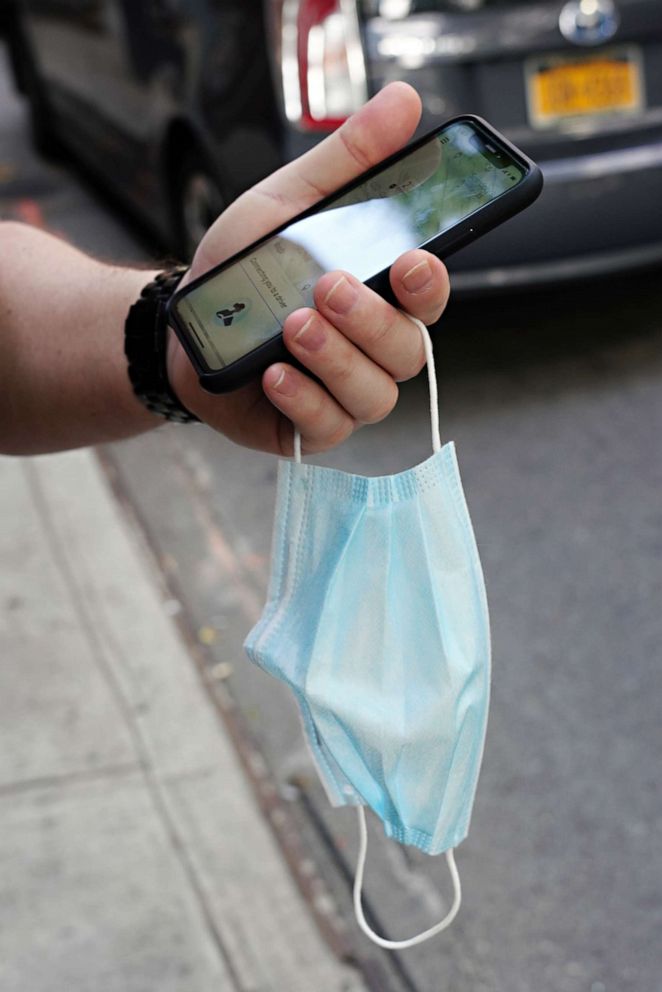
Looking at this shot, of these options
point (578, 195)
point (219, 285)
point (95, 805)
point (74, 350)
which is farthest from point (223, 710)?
point (578, 195)

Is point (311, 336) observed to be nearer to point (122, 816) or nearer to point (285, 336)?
point (285, 336)

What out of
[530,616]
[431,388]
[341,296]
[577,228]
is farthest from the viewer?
[577,228]

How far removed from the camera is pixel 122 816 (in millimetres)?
2771

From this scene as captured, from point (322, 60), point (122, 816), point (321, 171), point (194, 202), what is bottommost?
point (122, 816)

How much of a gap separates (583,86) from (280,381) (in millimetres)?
2970

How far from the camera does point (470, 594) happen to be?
143 cm

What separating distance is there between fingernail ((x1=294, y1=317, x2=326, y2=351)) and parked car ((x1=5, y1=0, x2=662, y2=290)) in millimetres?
2552

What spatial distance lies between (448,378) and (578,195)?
839 mm

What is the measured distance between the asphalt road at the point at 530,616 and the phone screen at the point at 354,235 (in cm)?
143

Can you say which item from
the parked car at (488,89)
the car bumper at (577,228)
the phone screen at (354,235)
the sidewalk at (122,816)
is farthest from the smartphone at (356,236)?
the car bumper at (577,228)

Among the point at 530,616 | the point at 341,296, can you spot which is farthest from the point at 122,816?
the point at 341,296

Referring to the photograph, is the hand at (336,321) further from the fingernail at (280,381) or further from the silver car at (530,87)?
the silver car at (530,87)

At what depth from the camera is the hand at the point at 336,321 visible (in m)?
1.33

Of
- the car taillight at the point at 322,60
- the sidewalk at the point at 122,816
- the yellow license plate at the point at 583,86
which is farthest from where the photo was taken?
the yellow license plate at the point at 583,86
